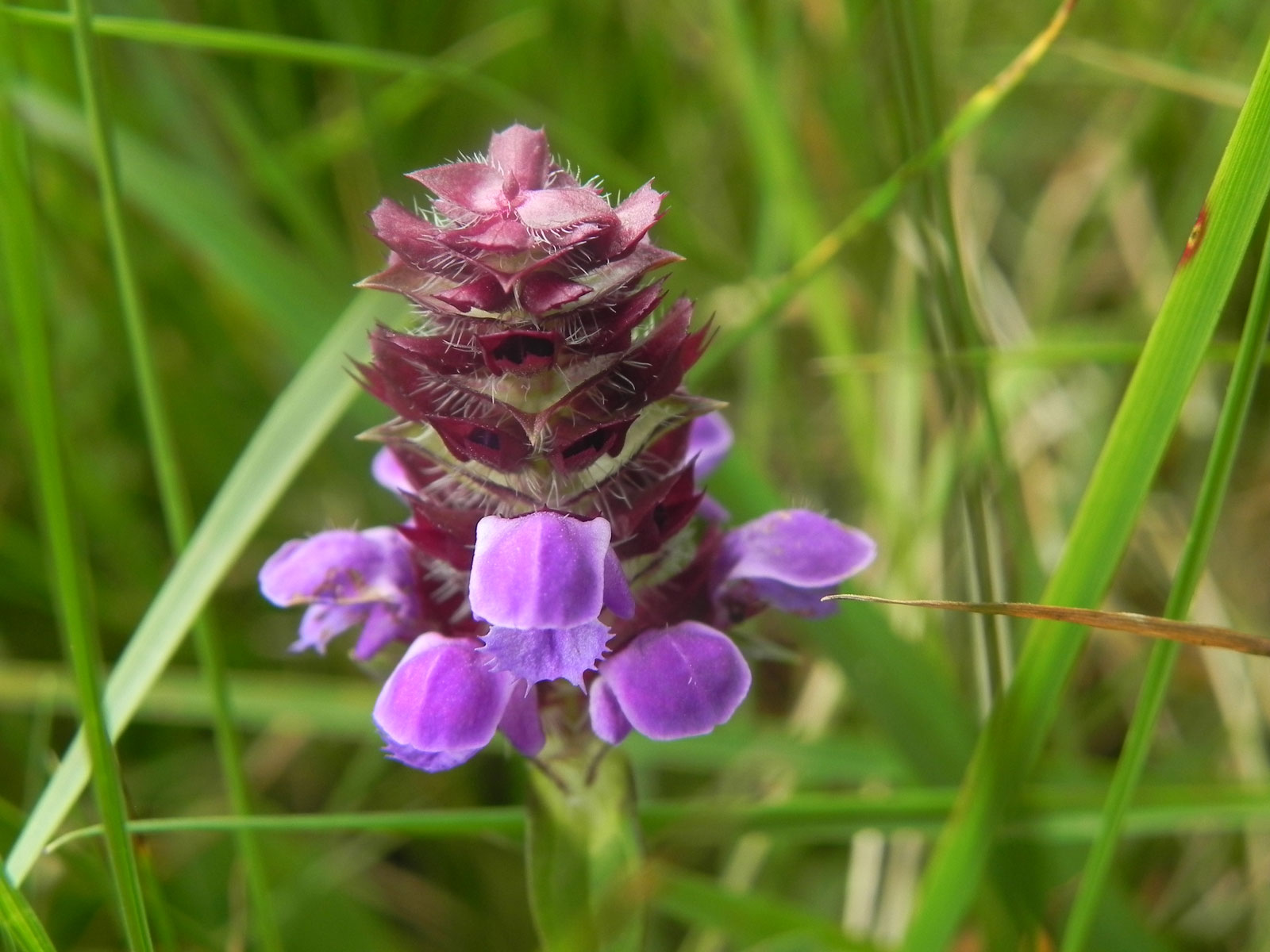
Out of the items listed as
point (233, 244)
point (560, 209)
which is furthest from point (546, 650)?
point (233, 244)

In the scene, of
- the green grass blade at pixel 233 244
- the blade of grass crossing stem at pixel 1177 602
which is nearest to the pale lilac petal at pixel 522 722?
the blade of grass crossing stem at pixel 1177 602

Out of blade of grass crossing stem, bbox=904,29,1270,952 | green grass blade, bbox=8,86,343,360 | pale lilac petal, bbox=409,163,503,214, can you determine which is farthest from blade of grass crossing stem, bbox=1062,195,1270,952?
green grass blade, bbox=8,86,343,360

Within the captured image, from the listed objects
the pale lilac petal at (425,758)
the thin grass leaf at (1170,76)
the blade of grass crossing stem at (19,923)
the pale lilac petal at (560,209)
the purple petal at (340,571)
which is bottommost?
the blade of grass crossing stem at (19,923)

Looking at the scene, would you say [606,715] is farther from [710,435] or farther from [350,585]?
[710,435]

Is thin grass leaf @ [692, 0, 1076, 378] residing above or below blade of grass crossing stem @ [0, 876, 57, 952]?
above

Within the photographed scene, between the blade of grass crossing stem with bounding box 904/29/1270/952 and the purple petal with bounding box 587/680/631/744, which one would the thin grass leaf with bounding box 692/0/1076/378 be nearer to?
the blade of grass crossing stem with bounding box 904/29/1270/952

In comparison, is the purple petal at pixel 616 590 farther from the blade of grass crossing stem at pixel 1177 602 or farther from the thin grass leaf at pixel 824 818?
the blade of grass crossing stem at pixel 1177 602
